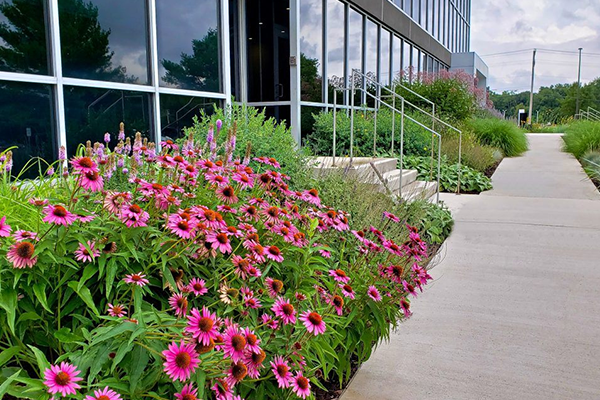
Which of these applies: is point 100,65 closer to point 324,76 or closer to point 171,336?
point 171,336

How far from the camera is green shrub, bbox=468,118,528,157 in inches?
534

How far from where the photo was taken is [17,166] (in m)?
4.05

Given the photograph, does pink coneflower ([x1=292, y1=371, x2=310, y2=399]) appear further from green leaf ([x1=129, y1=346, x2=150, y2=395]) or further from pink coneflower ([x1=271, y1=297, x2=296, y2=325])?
green leaf ([x1=129, y1=346, x2=150, y2=395])

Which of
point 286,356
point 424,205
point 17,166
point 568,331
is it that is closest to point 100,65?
point 17,166

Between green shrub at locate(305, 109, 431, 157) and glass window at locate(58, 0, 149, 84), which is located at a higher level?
glass window at locate(58, 0, 149, 84)

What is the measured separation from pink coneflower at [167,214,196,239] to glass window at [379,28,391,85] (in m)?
12.1

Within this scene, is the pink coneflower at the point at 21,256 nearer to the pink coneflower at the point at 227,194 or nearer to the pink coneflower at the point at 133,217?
the pink coneflower at the point at 133,217

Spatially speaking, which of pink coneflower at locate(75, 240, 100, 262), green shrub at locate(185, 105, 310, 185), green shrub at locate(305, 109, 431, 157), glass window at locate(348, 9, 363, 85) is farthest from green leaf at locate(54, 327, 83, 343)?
glass window at locate(348, 9, 363, 85)

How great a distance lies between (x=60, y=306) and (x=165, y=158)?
2.62 ft

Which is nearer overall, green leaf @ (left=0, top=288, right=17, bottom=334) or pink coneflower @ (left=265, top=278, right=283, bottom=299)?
green leaf @ (left=0, top=288, right=17, bottom=334)

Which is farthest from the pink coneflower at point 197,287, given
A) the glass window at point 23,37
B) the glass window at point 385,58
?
the glass window at point 385,58

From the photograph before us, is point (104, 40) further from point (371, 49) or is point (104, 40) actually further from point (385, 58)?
point (385, 58)

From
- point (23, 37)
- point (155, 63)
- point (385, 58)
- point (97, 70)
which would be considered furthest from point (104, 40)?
point (385, 58)

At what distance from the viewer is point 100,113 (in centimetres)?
470
